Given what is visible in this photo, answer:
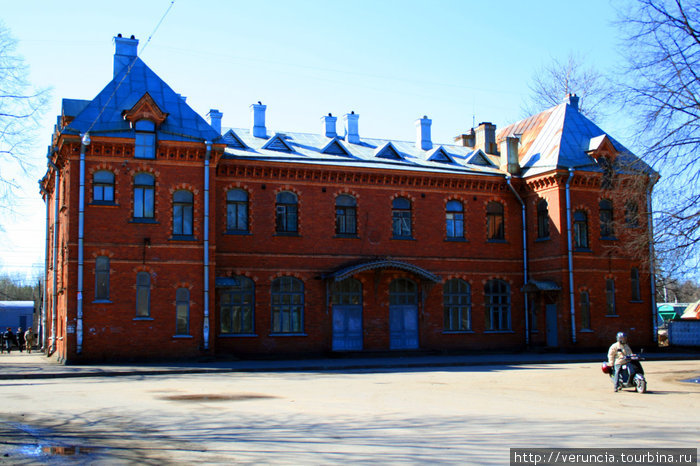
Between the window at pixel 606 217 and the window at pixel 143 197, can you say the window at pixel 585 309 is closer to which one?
the window at pixel 606 217

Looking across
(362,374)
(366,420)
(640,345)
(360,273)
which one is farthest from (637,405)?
(640,345)

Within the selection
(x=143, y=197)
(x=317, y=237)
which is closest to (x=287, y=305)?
(x=317, y=237)

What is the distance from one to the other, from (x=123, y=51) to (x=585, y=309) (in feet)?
72.1

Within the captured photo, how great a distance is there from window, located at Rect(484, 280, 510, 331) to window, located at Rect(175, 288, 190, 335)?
13.5m

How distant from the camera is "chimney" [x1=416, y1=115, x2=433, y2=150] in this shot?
37075 mm

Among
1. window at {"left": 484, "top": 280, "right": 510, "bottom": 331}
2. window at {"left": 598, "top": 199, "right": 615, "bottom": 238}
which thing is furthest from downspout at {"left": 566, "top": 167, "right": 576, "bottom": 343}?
window at {"left": 484, "top": 280, "right": 510, "bottom": 331}

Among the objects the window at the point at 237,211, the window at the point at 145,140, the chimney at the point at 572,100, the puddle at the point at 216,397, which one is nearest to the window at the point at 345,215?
the window at the point at 237,211

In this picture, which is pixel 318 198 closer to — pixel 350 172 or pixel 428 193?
pixel 350 172

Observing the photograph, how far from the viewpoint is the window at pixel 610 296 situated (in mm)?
33031

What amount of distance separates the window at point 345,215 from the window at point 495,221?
21.4 ft

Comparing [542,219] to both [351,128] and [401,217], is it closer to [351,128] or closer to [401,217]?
[401,217]

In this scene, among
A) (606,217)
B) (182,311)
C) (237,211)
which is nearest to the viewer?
(182,311)

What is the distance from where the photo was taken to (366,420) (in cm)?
1229

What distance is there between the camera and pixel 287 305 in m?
30.4
